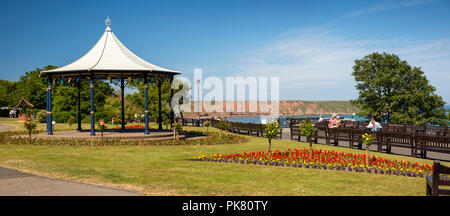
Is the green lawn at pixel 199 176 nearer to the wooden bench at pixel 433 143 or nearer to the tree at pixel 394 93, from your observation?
the wooden bench at pixel 433 143

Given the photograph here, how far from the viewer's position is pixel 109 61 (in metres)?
21.2

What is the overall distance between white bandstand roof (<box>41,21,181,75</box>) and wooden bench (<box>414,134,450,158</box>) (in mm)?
13529

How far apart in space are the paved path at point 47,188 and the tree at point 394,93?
34304mm

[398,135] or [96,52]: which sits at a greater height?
[96,52]

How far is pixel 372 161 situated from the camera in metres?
12.1

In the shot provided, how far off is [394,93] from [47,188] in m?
38.2

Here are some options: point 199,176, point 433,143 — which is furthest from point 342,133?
point 199,176

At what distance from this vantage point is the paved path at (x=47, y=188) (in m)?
7.38

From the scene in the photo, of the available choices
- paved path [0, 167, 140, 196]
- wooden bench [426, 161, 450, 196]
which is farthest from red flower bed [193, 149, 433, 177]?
paved path [0, 167, 140, 196]

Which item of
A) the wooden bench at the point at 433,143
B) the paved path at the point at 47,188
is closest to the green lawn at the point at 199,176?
the paved path at the point at 47,188

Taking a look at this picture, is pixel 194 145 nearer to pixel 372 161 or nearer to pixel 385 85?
pixel 372 161

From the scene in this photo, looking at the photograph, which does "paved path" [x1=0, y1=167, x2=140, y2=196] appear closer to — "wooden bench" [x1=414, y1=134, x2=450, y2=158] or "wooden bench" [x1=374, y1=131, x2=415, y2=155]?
"wooden bench" [x1=414, y1=134, x2=450, y2=158]
